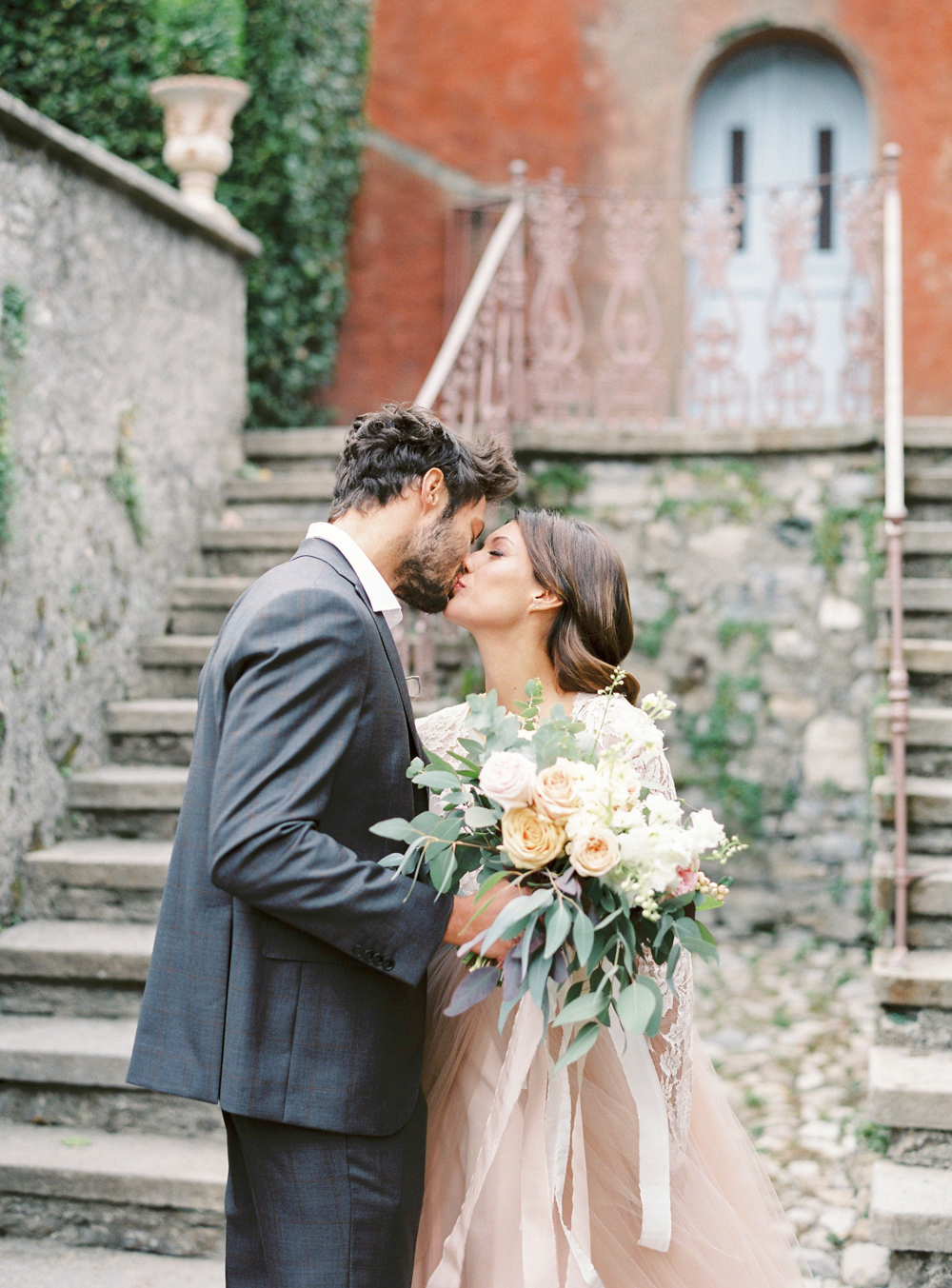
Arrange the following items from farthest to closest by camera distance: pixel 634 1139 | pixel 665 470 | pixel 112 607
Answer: pixel 665 470, pixel 112 607, pixel 634 1139

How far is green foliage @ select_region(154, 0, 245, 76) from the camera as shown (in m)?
6.12

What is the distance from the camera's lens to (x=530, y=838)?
1851 millimetres

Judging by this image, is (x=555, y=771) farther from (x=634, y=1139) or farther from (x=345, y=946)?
(x=634, y=1139)

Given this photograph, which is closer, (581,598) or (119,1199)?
(581,598)

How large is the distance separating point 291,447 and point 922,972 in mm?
4121

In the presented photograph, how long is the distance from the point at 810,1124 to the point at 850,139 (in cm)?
691

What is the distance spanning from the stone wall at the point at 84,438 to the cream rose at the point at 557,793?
286 cm

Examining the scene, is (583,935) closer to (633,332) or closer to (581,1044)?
(581,1044)

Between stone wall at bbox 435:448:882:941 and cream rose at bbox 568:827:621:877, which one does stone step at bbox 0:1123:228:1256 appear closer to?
cream rose at bbox 568:827:621:877

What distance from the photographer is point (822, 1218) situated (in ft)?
11.7

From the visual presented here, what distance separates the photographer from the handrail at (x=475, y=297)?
5.52 metres

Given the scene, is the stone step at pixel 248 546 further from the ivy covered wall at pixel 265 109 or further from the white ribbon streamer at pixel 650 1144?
the white ribbon streamer at pixel 650 1144

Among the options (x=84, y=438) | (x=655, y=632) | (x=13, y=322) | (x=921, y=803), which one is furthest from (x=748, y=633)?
(x=13, y=322)

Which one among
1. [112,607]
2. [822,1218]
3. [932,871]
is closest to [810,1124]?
[822,1218]
